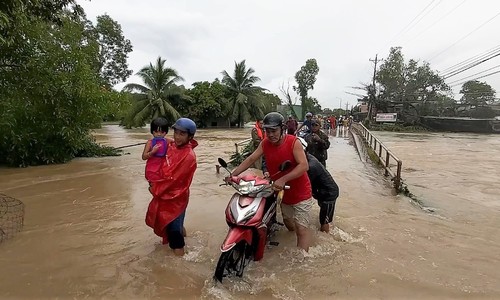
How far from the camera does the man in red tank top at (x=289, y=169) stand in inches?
141

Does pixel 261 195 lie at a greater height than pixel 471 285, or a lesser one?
greater

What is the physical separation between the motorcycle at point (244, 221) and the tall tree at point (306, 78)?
163ft

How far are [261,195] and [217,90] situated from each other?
36.0 metres

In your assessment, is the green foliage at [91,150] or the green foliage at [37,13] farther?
the green foliage at [91,150]

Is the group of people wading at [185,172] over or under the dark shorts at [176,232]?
over

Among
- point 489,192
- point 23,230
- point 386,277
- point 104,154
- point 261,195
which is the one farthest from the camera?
point 104,154

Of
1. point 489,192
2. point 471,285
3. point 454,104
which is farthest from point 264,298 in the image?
point 454,104

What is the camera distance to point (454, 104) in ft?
147

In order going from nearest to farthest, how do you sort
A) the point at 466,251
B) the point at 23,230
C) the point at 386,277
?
1. the point at 386,277
2. the point at 466,251
3. the point at 23,230

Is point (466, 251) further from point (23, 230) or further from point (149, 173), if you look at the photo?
point (23, 230)

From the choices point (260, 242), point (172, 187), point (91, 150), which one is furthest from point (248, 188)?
point (91, 150)

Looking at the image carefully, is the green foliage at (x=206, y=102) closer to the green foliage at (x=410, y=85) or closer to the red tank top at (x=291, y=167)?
the green foliage at (x=410, y=85)

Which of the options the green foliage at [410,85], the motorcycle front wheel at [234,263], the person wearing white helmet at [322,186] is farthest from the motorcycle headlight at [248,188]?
the green foliage at [410,85]

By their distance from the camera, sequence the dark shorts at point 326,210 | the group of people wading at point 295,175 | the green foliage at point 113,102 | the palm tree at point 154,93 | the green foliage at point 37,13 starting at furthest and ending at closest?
the palm tree at point 154,93, the green foliage at point 113,102, the green foliage at point 37,13, the dark shorts at point 326,210, the group of people wading at point 295,175
